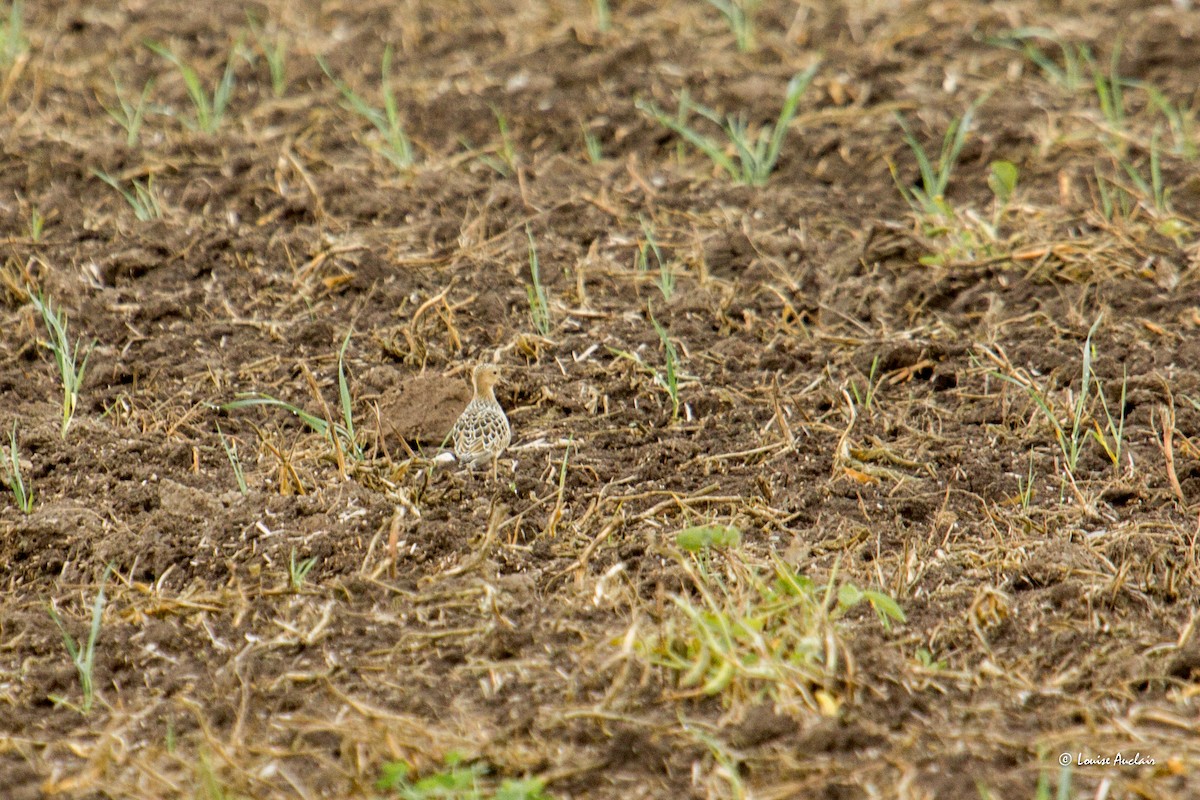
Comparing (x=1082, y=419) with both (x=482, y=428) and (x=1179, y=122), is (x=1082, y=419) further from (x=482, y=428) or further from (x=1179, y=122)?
(x=1179, y=122)

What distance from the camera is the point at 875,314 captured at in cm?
311

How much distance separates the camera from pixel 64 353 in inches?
106

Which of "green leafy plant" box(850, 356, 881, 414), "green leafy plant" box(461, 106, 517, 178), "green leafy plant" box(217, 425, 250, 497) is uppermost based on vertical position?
"green leafy plant" box(461, 106, 517, 178)

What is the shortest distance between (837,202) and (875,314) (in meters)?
0.57

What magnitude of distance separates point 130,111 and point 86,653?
2.32 m

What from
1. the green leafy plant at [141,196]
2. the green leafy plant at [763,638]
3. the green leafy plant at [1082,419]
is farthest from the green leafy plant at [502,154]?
the green leafy plant at [763,638]

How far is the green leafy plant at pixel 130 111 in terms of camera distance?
12.5ft

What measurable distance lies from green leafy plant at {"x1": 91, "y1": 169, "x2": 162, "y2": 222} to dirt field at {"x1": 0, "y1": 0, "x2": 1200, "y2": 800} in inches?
0.4

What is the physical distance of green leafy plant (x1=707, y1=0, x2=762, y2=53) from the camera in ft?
14.3

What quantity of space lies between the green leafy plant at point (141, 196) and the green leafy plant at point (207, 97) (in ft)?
1.07

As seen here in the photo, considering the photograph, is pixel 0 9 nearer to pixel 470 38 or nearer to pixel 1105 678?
pixel 470 38

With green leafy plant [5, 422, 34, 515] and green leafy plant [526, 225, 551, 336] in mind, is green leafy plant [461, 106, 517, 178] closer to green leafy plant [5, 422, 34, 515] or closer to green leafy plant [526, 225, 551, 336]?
green leafy plant [526, 225, 551, 336]

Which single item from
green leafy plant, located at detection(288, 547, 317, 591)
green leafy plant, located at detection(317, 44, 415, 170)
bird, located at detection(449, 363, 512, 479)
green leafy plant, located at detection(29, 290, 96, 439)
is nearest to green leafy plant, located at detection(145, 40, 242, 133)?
green leafy plant, located at detection(317, 44, 415, 170)

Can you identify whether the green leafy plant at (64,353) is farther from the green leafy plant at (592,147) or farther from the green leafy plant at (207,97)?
the green leafy plant at (592,147)
